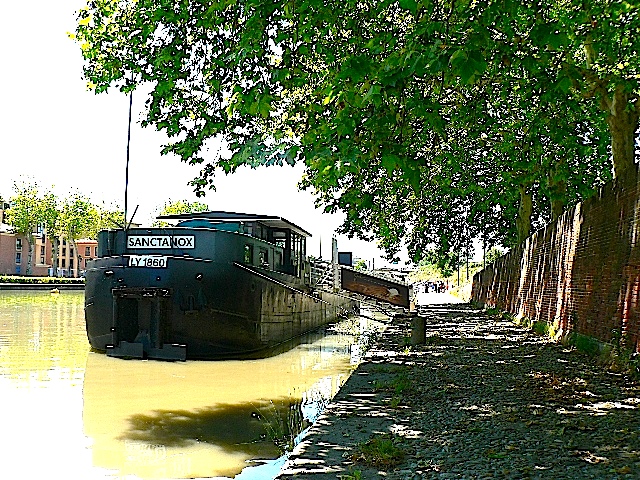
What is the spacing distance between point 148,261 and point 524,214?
17.0 m

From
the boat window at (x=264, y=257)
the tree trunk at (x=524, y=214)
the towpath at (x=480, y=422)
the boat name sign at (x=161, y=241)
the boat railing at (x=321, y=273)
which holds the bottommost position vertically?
the towpath at (x=480, y=422)

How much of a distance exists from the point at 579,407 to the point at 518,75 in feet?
27.0

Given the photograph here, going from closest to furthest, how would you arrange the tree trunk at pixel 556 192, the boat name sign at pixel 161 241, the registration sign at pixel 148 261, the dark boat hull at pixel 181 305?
the dark boat hull at pixel 181 305, the registration sign at pixel 148 261, the boat name sign at pixel 161 241, the tree trunk at pixel 556 192

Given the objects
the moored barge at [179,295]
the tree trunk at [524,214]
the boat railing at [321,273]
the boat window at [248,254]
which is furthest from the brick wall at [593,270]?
the boat railing at [321,273]

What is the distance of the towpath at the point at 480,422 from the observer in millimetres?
4934

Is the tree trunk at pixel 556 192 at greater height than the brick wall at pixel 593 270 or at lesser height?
greater

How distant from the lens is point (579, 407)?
7250 millimetres

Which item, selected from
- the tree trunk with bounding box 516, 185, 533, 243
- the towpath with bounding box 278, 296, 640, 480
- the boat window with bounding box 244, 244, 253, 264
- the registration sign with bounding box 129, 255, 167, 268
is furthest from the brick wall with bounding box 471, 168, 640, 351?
the registration sign with bounding box 129, 255, 167, 268

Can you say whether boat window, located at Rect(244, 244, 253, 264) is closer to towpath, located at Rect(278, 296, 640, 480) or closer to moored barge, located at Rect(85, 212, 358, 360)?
moored barge, located at Rect(85, 212, 358, 360)

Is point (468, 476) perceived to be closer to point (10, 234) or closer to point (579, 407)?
point (579, 407)

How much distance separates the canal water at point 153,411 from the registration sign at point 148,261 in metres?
1.98

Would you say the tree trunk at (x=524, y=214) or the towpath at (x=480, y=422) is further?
the tree trunk at (x=524, y=214)

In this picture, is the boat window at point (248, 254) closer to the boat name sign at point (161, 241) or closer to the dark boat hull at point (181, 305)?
the dark boat hull at point (181, 305)

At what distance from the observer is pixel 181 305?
49.0 ft
